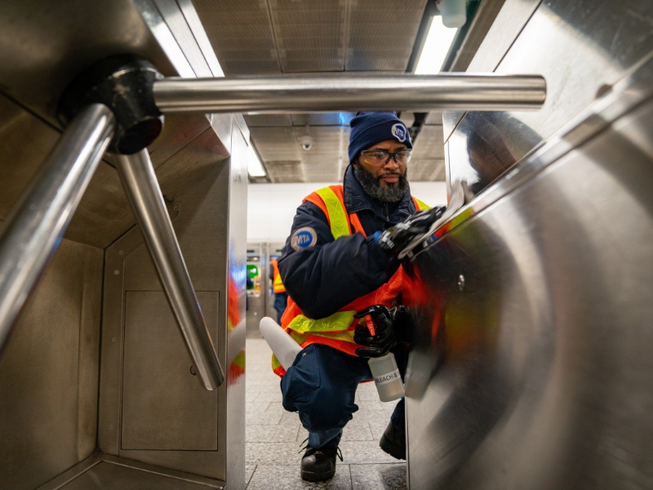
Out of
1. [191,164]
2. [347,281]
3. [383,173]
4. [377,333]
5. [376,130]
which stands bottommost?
[377,333]

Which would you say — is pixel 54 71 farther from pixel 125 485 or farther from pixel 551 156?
pixel 125 485

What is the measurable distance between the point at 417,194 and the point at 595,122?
217 inches

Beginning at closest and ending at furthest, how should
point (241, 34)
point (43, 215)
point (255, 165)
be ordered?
point (43, 215) → point (241, 34) → point (255, 165)

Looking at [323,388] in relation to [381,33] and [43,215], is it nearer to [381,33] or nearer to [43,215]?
[43,215]

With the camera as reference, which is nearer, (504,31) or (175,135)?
(504,31)

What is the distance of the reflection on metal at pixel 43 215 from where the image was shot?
0.93 ft

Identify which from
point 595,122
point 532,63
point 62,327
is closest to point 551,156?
point 595,122

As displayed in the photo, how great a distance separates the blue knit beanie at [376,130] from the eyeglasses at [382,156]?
0.08 feet

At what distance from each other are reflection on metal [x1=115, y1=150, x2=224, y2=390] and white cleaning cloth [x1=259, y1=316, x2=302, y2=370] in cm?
58

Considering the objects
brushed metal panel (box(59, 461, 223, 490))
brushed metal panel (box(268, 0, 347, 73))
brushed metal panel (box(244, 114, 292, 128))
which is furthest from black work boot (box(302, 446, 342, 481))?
brushed metal panel (box(244, 114, 292, 128))

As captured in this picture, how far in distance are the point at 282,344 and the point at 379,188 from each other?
55 cm

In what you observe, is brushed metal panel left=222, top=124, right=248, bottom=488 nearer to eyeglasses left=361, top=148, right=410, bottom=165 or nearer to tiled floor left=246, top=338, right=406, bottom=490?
tiled floor left=246, top=338, right=406, bottom=490

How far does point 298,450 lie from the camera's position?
1367mm

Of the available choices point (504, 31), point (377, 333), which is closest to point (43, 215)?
point (504, 31)
